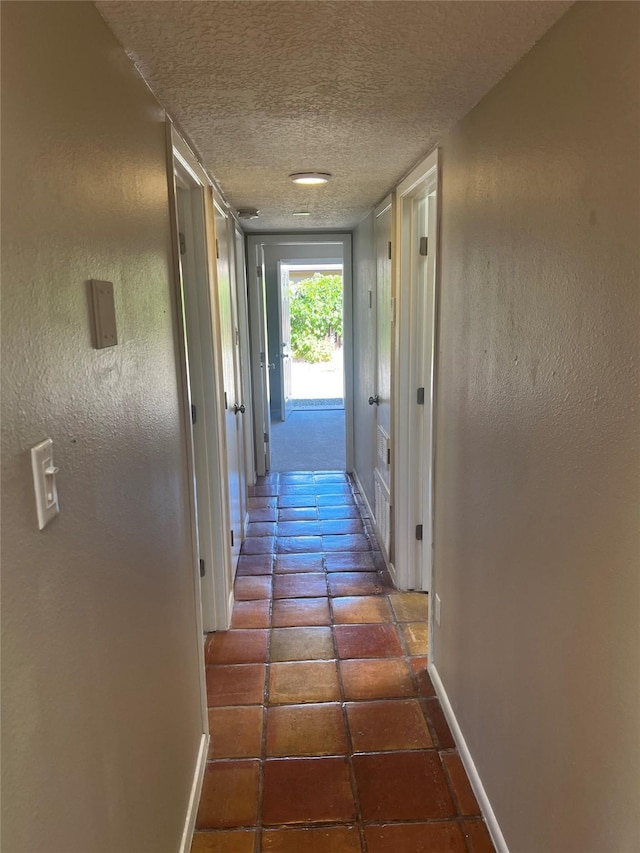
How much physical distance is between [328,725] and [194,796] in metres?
0.54

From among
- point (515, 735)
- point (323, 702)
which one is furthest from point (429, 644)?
point (515, 735)

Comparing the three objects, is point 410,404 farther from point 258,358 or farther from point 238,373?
point 258,358

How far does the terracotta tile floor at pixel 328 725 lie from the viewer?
1.70m

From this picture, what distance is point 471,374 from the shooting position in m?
1.73

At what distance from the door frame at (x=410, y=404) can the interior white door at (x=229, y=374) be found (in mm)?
851

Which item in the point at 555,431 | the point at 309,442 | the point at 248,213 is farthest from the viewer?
the point at 309,442

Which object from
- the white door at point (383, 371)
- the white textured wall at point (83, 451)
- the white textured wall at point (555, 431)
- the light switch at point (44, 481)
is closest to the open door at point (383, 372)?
the white door at point (383, 371)

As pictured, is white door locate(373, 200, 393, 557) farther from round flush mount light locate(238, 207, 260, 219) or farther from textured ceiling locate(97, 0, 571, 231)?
textured ceiling locate(97, 0, 571, 231)

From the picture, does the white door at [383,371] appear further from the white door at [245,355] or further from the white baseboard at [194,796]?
the white baseboard at [194,796]

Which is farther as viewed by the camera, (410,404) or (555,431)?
(410,404)

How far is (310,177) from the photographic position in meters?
2.41

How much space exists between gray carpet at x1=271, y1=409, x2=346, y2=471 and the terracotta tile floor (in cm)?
194

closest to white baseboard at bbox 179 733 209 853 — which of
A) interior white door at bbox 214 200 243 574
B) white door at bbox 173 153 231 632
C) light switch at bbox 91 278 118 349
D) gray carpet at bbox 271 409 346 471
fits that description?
white door at bbox 173 153 231 632

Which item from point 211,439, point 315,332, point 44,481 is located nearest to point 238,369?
point 211,439
